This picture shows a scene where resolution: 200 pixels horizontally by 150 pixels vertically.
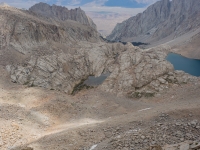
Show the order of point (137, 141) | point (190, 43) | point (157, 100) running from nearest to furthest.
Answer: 1. point (137, 141)
2. point (157, 100)
3. point (190, 43)

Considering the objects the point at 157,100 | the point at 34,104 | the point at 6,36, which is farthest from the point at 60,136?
the point at 6,36

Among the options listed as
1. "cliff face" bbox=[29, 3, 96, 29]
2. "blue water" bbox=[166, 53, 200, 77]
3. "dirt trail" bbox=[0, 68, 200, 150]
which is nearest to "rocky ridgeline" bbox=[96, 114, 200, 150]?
"dirt trail" bbox=[0, 68, 200, 150]

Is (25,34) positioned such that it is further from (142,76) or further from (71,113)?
(142,76)

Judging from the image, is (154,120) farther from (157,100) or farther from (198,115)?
(157,100)

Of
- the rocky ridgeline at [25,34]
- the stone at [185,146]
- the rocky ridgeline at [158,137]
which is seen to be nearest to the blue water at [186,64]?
the rocky ridgeline at [25,34]

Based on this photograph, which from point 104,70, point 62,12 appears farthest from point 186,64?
point 62,12

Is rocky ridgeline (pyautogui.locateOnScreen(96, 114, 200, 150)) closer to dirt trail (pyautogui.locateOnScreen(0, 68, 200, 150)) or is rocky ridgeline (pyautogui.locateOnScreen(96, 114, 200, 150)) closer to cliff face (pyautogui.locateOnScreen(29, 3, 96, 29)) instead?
dirt trail (pyautogui.locateOnScreen(0, 68, 200, 150))

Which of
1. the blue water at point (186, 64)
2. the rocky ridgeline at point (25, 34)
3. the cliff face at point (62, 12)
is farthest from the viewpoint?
the cliff face at point (62, 12)

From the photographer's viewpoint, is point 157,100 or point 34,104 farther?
point 157,100

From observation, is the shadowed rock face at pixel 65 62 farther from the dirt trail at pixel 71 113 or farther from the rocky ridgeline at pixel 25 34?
the dirt trail at pixel 71 113
